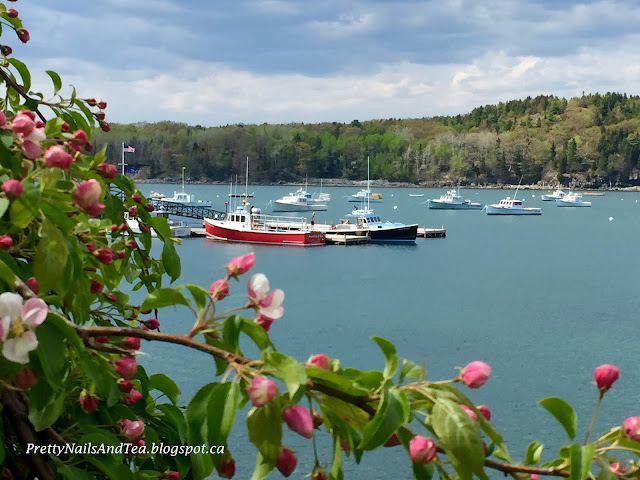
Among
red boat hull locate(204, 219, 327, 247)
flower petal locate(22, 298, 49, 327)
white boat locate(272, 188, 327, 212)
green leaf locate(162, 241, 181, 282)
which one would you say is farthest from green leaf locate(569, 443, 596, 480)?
white boat locate(272, 188, 327, 212)

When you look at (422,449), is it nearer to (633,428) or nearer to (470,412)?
(470,412)

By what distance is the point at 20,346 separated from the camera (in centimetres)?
86

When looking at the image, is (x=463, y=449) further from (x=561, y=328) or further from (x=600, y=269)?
(x=600, y=269)

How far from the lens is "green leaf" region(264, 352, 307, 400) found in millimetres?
833

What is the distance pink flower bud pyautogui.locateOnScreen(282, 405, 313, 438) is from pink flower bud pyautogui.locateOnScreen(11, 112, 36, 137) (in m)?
0.55

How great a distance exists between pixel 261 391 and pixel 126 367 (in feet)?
1.33

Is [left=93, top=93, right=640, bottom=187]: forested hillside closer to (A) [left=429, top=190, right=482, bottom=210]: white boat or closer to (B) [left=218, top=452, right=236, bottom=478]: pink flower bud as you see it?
(A) [left=429, top=190, right=482, bottom=210]: white boat

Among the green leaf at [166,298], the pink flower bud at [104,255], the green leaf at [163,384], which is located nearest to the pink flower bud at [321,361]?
the green leaf at [166,298]

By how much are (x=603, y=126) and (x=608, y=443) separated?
13968 cm

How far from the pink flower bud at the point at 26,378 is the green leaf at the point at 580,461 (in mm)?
656

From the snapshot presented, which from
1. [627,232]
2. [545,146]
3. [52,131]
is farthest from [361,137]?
[52,131]

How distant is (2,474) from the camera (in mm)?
1387

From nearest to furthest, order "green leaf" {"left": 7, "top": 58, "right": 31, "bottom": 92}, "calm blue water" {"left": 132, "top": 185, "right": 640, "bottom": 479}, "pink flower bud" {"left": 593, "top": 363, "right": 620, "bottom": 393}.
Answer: "pink flower bud" {"left": 593, "top": 363, "right": 620, "bottom": 393} → "green leaf" {"left": 7, "top": 58, "right": 31, "bottom": 92} → "calm blue water" {"left": 132, "top": 185, "right": 640, "bottom": 479}

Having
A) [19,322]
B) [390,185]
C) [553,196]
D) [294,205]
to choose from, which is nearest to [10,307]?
[19,322]
